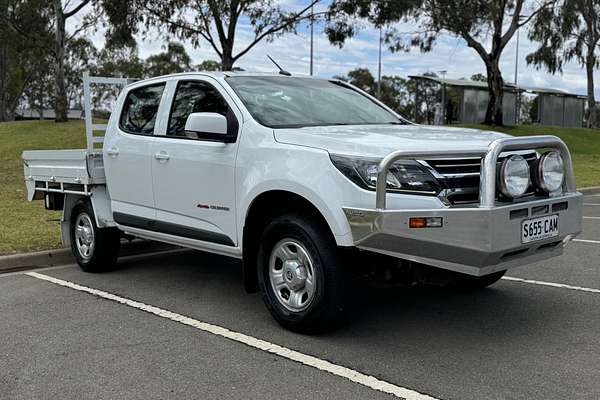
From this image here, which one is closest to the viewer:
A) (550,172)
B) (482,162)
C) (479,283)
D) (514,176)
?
(482,162)

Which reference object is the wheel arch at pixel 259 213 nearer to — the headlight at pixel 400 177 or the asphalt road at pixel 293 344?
the asphalt road at pixel 293 344

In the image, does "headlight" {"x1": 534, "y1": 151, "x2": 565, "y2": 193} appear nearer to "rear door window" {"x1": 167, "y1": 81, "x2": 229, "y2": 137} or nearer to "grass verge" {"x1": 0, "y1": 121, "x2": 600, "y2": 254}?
"rear door window" {"x1": 167, "y1": 81, "x2": 229, "y2": 137}

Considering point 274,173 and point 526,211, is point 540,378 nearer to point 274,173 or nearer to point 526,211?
point 526,211

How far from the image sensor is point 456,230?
153 inches

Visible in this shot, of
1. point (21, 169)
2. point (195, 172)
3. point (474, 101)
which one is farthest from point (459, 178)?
point (474, 101)

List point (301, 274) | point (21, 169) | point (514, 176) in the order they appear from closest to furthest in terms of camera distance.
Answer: point (514, 176)
point (301, 274)
point (21, 169)

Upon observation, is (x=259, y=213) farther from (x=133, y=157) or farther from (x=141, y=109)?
(x=141, y=109)

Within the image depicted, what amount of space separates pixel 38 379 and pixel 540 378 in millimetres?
2955

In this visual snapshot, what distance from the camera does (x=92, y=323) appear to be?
5.00 metres

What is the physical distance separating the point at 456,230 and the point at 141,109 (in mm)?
3703

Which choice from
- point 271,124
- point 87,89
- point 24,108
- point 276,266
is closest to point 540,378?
point 276,266

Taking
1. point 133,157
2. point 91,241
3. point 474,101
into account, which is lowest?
point 91,241

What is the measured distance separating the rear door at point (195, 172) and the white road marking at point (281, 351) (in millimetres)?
670

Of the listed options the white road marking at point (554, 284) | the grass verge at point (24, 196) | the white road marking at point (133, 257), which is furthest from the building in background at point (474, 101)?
the white road marking at point (554, 284)
